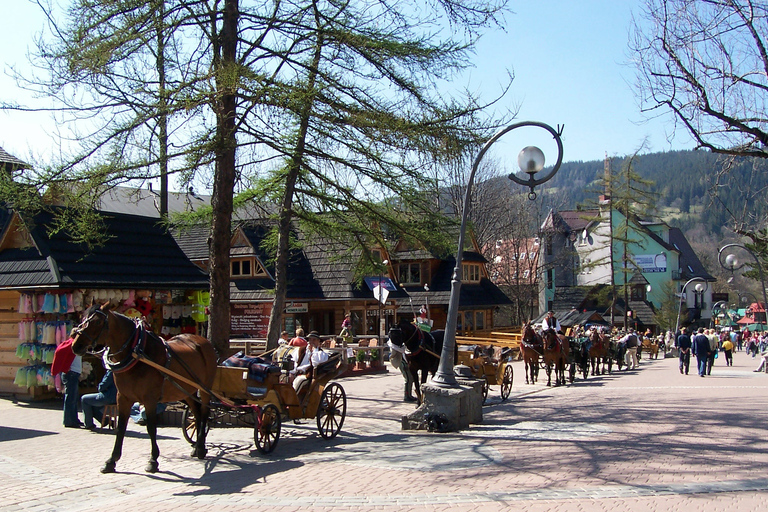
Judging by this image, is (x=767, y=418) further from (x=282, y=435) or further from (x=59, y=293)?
(x=59, y=293)

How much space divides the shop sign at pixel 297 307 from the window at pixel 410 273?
34.7 ft

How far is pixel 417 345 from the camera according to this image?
1534 cm

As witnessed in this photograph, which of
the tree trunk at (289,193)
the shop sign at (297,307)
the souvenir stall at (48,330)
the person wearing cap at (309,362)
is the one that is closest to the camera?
the person wearing cap at (309,362)

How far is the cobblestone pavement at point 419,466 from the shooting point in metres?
7.71

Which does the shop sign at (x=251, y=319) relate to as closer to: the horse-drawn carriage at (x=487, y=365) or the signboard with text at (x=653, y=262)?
the horse-drawn carriage at (x=487, y=365)

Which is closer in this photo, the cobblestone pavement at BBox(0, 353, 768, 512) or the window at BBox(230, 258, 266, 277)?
the cobblestone pavement at BBox(0, 353, 768, 512)

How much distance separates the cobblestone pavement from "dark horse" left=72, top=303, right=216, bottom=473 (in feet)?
1.74

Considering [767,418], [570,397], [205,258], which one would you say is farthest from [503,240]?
[767,418]

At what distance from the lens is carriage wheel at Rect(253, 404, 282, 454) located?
401 inches

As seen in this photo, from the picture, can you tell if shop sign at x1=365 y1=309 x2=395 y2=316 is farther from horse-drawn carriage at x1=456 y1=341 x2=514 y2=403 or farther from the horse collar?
the horse collar

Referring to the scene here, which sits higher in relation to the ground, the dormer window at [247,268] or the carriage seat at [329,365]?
the dormer window at [247,268]

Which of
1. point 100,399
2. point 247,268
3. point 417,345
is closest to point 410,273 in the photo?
point 247,268

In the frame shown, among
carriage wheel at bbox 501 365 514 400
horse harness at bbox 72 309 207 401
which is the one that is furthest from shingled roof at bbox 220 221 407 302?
horse harness at bbox 72 309 207 401

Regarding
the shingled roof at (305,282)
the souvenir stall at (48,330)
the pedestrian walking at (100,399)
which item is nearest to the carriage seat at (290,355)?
the pedestrian walking at (100,399)
